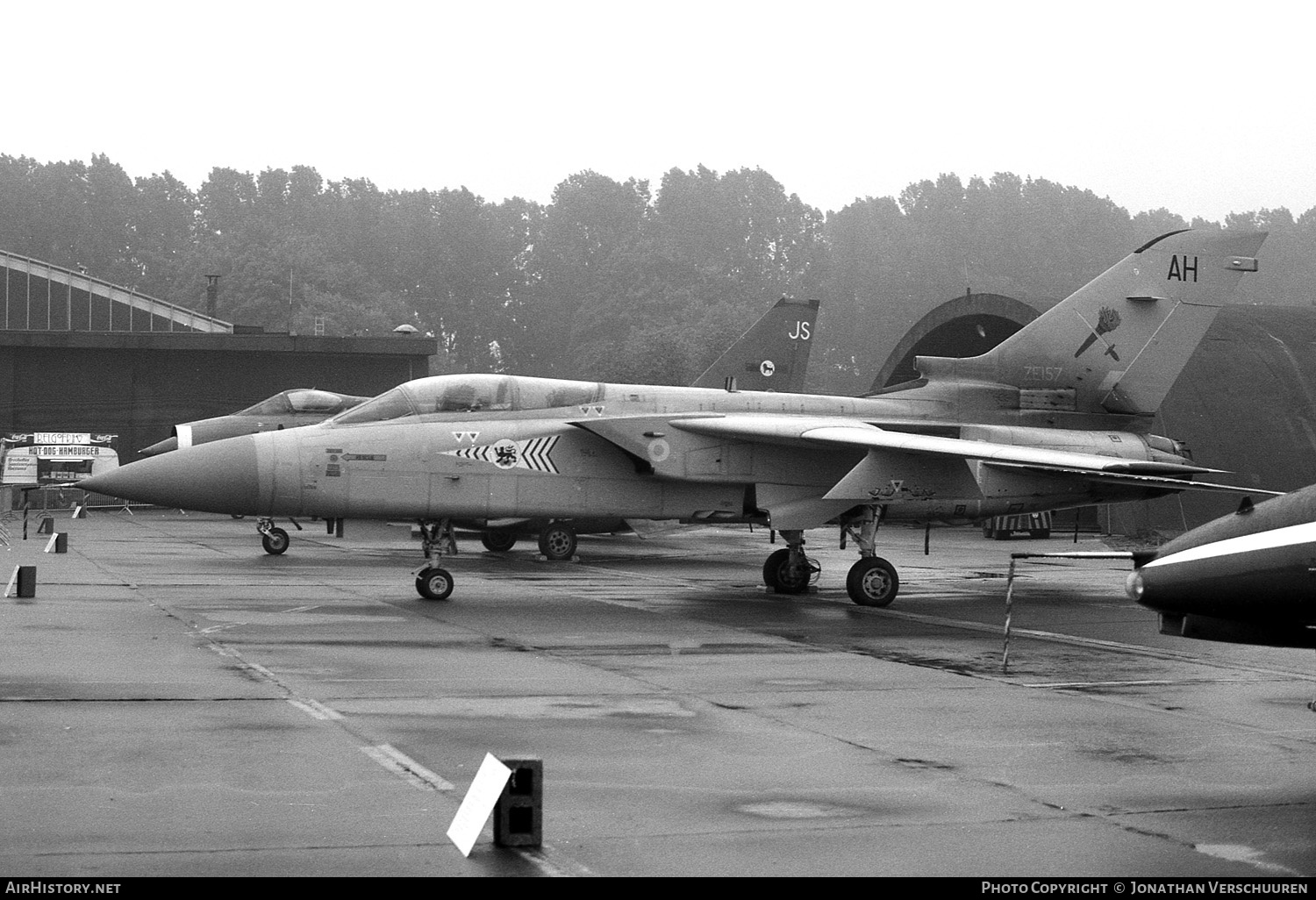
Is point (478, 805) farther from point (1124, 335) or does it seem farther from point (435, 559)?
point (1124, 335)

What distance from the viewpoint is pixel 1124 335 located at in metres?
18.4

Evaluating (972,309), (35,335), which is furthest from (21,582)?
(35,335)

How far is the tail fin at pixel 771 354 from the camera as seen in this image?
28.4 metres

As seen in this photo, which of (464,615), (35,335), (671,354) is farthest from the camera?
(671,354)

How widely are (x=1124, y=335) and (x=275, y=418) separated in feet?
50.4

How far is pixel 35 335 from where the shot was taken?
4038 centimetres

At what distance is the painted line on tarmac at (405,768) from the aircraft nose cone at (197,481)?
26.0ft

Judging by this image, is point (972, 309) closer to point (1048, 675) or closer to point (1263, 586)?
point (1048, 675)

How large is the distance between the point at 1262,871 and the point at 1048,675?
5.63 meters

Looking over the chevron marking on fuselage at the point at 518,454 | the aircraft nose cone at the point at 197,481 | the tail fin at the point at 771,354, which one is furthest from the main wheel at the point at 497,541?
the aircraft nose cone at the point at 197,481

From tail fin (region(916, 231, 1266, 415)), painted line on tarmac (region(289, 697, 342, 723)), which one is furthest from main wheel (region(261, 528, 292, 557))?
painted line on tarmac (region(289, 697, 342, 723))

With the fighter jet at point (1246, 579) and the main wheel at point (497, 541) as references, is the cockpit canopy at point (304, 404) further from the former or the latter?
the fighter jet at point (1246, 579)

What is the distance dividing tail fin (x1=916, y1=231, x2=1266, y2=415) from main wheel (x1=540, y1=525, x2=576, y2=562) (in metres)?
7.35

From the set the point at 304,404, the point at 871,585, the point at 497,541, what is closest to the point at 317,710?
the point at 871,585
